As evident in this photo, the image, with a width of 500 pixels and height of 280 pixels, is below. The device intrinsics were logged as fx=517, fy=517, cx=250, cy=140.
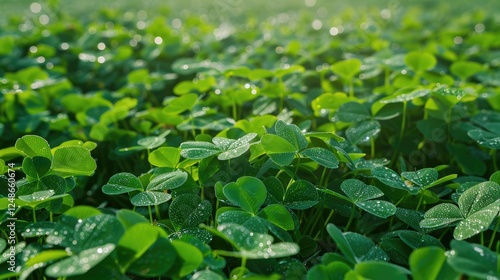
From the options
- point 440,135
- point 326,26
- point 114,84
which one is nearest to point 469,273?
point 440,135

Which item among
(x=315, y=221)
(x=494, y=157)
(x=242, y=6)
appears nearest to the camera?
(x=315, y=221)

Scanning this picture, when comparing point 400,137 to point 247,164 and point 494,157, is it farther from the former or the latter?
point 247,164

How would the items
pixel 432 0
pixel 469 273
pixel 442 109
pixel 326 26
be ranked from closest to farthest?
pixel 469 273
pixel 442 109
pixel 326 26
pixel 432 0

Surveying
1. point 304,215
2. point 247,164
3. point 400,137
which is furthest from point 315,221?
point 400,137

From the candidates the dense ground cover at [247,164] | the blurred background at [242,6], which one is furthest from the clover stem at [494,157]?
the blurred background at [242,6]

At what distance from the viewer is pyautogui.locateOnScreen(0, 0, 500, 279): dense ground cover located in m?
0.99

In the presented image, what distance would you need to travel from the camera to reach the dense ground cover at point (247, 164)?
3.24 ft

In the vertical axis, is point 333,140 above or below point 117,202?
above

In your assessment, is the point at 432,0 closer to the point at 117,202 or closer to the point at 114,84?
the point at 114,84

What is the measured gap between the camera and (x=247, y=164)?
4.78 ft

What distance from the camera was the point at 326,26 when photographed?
376 cm

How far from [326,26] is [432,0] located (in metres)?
2.14

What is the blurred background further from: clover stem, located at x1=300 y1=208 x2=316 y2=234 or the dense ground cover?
clover stem, located at x1=300 y1=208 x2=316 y2=234

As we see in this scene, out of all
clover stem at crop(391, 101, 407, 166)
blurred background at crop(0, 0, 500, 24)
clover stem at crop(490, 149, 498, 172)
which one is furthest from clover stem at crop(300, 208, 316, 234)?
blurred background at crop(0, 0, 500, 24)
